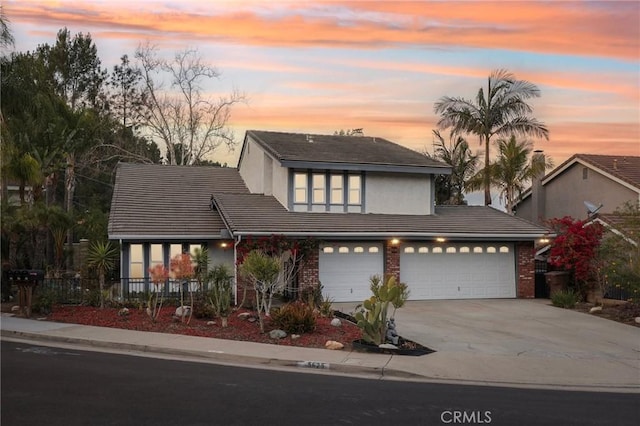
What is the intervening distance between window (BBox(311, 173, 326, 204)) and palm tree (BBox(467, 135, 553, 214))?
15.2 m

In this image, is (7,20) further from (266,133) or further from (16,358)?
(16,358)

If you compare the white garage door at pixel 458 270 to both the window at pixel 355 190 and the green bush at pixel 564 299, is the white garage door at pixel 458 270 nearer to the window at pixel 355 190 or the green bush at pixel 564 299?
the green bush at pixel 564 299

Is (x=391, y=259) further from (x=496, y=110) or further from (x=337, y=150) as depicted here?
(x=496, y=110)

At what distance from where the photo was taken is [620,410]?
343 inches

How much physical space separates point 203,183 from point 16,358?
1583 cm

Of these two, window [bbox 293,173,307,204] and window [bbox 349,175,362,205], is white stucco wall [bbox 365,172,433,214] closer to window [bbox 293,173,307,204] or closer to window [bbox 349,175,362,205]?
window [bbox 349,175,362,205]

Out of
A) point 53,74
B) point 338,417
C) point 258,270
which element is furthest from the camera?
point 53,74

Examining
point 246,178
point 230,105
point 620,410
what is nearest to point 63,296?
point 246,178

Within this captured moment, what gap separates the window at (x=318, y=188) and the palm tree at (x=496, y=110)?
43.9 feet

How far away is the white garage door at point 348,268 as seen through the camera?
21.6 m

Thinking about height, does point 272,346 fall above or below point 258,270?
below

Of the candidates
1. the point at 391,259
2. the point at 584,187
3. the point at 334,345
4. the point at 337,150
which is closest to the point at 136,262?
the point at 391,259

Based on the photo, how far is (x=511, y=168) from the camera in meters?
34.9

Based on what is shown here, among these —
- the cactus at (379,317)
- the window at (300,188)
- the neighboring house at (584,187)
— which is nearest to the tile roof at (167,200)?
the window at (300,188)
